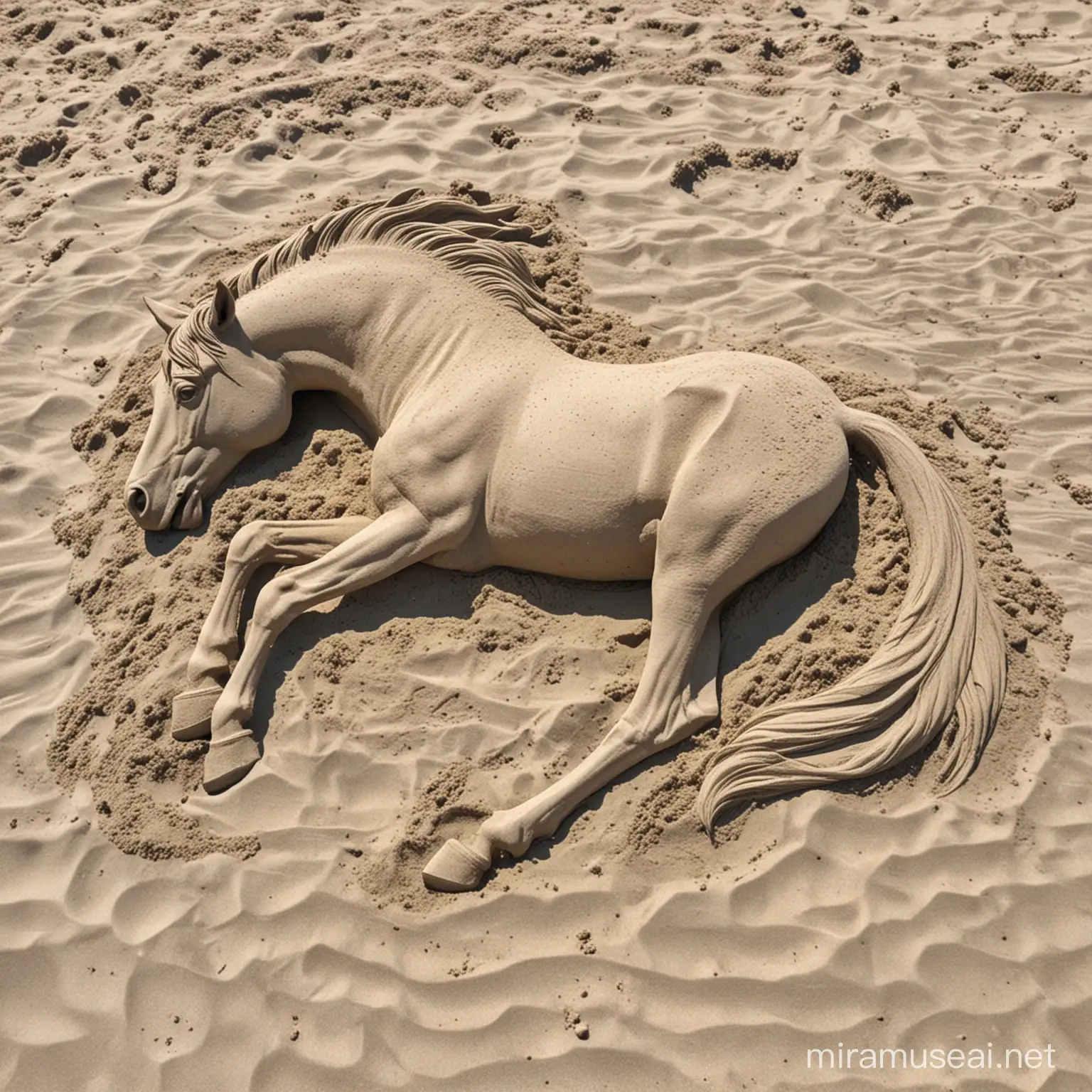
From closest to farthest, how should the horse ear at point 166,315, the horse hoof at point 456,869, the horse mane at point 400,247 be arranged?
the horse hoof at point 456,869 < the horse mane at point 400,247 < the horse ear at point 166,315

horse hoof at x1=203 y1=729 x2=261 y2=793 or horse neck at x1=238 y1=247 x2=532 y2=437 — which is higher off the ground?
horse neck at x1=238 y1=247 x2=532 y2=437

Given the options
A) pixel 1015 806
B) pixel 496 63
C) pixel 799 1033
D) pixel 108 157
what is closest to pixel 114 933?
pixel 799 1033

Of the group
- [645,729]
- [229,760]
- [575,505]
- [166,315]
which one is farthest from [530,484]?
[166,315]

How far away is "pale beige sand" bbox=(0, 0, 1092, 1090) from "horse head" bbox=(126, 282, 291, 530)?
18 centimetres

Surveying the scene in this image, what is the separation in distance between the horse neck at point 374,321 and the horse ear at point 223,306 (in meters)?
0.07

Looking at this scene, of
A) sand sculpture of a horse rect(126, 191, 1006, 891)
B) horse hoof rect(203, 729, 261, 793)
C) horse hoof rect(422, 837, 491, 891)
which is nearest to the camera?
horse hoof rect(422, 837, 491, 891)

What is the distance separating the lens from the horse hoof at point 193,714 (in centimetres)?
348

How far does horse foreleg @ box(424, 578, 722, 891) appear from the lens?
3064mm

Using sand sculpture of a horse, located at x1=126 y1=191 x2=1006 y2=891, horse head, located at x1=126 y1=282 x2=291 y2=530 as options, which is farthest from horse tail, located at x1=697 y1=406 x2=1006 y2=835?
horse head, located at x1=126 y1=282 x2=291 y2=530

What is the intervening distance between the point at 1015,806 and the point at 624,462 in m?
1.69

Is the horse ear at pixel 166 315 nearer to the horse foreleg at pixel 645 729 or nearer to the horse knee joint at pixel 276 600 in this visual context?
the horse knee joint at pixel 276 600

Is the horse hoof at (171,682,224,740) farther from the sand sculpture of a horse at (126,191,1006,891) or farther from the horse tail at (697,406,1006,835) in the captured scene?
the horse tail at (697,406,1006,835)

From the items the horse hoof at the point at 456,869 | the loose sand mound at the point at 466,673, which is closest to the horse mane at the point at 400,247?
the loose sand mound at the point at 466,673

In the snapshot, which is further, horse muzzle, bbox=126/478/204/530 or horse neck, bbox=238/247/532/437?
horse muzzle, bbox=126/478/204/530
